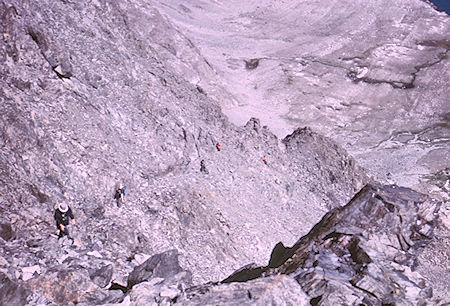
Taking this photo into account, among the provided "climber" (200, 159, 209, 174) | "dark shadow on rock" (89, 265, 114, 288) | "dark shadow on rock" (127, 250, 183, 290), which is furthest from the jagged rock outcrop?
"climber" (200, 159, 209, 174)

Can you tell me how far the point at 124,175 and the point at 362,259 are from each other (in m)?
10.7

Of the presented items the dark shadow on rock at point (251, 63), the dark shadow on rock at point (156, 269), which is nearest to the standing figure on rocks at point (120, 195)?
the dark shadow on rock at point (156, 269)

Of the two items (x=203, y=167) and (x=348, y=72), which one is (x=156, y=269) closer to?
(x=203, y=167)

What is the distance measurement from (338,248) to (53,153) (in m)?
11.2

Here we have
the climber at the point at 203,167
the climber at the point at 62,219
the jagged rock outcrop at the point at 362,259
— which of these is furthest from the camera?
the climber at the point at 203,167

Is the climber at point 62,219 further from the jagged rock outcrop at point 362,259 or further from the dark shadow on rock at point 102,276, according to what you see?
the jagged rock outcrop at point 362,259

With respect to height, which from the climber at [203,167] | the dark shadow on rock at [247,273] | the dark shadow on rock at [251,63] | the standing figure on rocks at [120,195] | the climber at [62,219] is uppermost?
the climber at [62,219]

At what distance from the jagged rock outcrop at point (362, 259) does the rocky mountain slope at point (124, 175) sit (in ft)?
1.35

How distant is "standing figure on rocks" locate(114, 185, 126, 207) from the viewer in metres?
18.0

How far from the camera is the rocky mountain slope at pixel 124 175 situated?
12.5 meters

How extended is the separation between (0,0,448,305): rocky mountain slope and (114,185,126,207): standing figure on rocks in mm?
230

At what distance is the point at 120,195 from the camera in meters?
18.1

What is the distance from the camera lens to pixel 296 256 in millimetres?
14453

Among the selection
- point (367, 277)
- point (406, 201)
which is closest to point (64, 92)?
point (367, 277)
